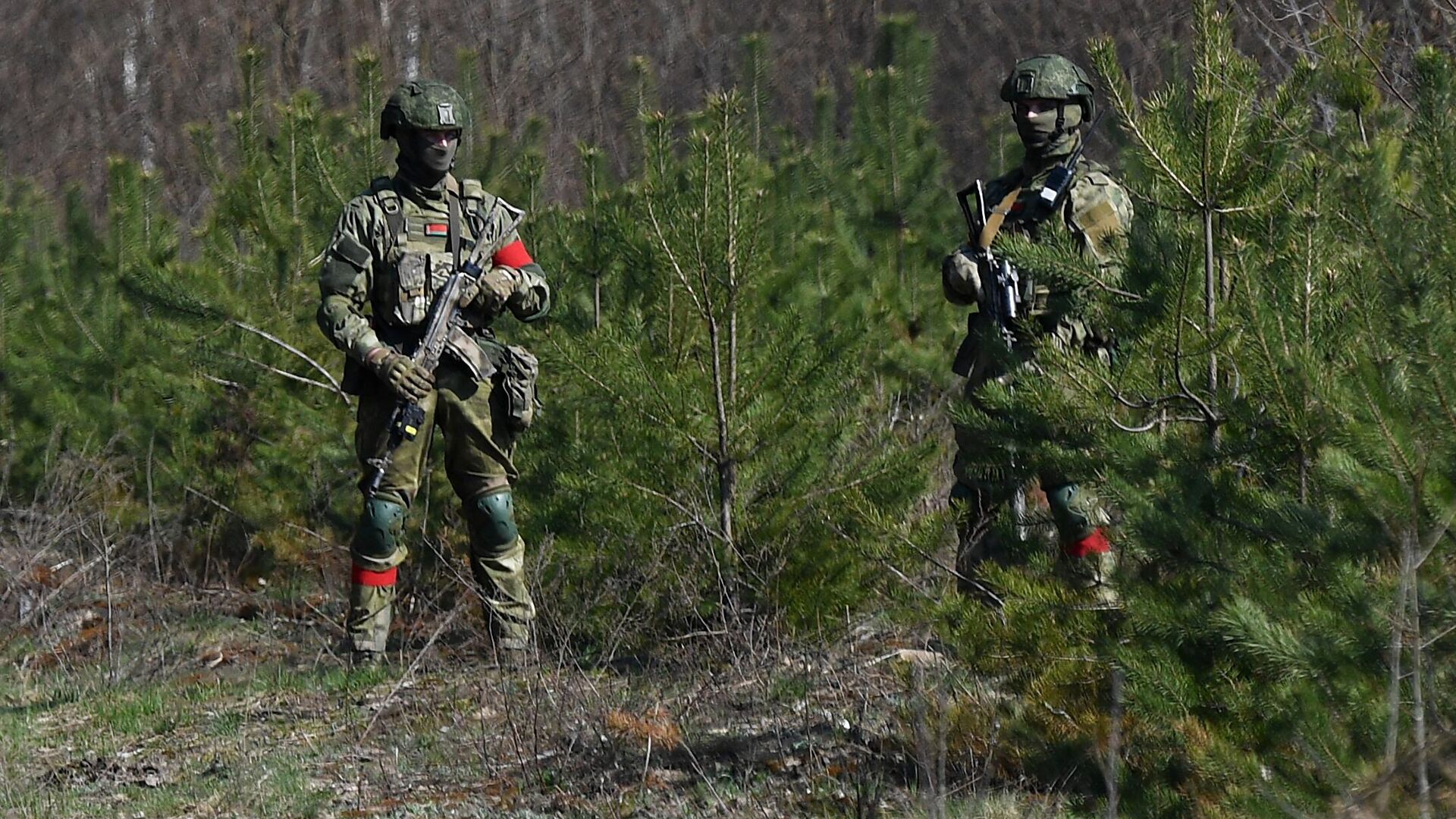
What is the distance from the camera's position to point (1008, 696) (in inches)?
188

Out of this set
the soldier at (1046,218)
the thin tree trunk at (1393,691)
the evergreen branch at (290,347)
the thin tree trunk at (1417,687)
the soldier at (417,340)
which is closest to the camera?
the thin tree trunk at (1393,691)

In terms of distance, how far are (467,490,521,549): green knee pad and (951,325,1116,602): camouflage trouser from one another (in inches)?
62.4

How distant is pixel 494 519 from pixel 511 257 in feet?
3.07

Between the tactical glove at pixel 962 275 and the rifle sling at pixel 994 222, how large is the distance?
7 centimetres

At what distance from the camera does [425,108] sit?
6484 millimetres

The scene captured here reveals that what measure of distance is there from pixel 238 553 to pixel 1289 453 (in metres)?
6.55

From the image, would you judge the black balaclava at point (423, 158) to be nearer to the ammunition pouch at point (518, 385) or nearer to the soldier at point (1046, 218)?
the ammunition pouch at point (518, 385)

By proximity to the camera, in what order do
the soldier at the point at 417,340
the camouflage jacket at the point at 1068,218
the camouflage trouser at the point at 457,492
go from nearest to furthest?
1. the camouflage jacket at the point at 1068,218
2. the soldier at the point at 417,340
3. the camouflage trouser at the point at 457,492

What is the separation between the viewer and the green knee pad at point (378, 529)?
6.67m

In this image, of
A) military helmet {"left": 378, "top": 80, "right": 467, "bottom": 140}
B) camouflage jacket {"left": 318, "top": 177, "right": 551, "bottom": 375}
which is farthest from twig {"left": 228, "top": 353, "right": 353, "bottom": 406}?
military helmet {"left": 378, "top": 80, "right": 467, "bottom": 140}

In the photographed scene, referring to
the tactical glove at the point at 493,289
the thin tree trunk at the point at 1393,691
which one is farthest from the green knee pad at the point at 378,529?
the thin tree trunk at the point at 1393,691

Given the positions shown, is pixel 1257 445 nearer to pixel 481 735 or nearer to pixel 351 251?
pixel 481 735

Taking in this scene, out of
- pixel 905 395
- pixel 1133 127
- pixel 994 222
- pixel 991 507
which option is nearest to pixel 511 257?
pixel 994 222

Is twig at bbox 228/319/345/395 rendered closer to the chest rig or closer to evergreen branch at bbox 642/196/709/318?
the chest rig
